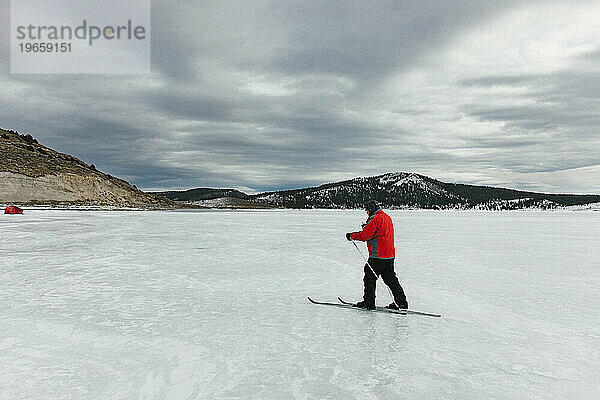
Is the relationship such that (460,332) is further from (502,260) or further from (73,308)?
(502,260)

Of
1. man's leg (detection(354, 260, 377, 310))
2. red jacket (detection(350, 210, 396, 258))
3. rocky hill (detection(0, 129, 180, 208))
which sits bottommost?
man's leg (detection(354, 260, 377, 310))

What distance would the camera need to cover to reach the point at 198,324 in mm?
5211

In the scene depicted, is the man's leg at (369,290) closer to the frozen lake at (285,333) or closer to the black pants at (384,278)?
the black pants at (384,278)

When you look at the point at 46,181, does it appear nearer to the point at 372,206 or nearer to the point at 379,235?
the point at 372,206

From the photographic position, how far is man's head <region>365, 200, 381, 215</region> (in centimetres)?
600

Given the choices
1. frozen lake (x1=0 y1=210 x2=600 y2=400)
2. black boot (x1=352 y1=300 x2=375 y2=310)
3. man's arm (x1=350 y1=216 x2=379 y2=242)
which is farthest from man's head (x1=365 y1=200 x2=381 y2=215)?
frozen lake (x1=0 y1=210 x2=600 y2=400)

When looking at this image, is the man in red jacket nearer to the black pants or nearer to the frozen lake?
the black pants

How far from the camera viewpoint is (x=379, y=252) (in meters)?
5.89

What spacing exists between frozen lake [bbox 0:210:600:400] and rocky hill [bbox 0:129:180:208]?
53.7m

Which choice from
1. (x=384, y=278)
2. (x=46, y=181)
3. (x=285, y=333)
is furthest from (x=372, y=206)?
(x=46, y=181)

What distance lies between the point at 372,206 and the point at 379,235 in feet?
1.61

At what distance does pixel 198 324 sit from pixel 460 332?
3480mm

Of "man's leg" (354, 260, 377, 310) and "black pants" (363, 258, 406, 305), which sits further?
"man's leg" (354, 260, 377, 310)

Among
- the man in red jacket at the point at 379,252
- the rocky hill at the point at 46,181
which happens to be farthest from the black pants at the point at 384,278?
the rocky hill at the point at 46,181
